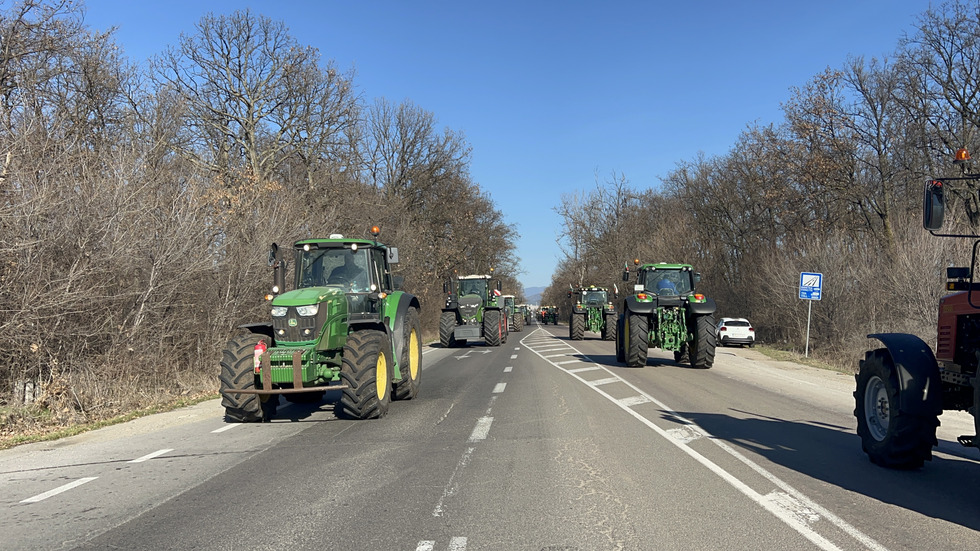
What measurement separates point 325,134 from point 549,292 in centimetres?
8469

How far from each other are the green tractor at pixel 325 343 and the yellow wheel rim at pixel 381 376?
0.01 metres

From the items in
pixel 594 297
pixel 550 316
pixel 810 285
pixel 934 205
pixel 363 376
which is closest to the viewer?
pixel 934 205

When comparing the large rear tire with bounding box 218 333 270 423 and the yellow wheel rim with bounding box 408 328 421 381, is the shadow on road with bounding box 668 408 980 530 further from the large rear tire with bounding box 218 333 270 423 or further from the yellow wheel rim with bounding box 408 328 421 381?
the large rear tire with bounding box 218 333 270 423

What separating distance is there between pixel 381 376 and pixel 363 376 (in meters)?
0.66

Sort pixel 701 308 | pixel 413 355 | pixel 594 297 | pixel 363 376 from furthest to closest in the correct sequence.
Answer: pixel 594 297 → pixel 701 308 → pixel 413 355 → pixel 363 376

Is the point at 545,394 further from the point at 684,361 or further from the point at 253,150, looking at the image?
the point at 253,150

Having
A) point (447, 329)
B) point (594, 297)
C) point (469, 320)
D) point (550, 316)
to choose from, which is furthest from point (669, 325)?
point (550, 316)

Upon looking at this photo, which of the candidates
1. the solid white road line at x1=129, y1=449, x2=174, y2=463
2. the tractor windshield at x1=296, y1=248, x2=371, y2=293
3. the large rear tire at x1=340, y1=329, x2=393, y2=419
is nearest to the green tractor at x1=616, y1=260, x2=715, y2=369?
the tractor windshield at x1=296, y1=248, x2=371, y2=293

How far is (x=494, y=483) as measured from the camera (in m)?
6.00

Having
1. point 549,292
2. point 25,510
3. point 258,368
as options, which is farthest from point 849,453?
point 549,292

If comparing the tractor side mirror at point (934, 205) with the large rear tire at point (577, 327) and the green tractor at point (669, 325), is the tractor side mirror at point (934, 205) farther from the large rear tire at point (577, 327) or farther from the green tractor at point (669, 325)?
the large rear tire at point (577, 327)

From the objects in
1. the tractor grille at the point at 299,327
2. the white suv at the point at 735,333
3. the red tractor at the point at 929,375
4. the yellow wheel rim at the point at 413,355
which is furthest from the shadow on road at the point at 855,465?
the white suv at the point at 735,333

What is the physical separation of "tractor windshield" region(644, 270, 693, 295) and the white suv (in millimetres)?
10672

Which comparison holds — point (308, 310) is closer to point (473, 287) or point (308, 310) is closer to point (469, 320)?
point (469, 320)
